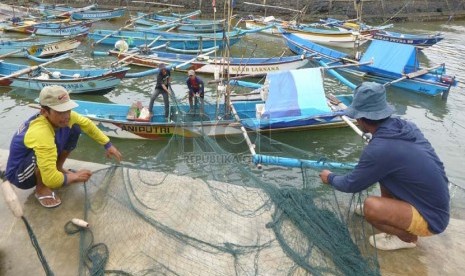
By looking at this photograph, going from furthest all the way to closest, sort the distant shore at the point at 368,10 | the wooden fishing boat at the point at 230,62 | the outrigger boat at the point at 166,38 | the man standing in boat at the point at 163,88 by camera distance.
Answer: the distant shore at the point at 368,10 → the outrigger boat at the point at 166,38 → the wooden fishing boat at the point at 230,62 → the man standing in boat at the point at 163,88

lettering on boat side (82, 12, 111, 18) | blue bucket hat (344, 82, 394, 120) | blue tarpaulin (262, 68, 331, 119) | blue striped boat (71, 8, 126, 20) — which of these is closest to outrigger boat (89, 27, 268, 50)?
blue striped boat (71, 8, 126, 20)

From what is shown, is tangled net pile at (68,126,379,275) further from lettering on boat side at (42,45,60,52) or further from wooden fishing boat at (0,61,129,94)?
lettering on boat side at (42,45,60,52)

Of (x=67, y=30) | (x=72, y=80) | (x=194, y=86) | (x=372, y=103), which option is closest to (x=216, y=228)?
(x=372, y=103)

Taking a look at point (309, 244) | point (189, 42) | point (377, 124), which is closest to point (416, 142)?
point (377, 124)

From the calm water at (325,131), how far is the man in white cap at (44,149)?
14.9 ft

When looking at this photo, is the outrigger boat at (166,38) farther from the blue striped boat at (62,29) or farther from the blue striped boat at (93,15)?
the blue striped boat at (93,15)

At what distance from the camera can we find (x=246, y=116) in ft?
31.7

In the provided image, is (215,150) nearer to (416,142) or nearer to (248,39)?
(416,142)

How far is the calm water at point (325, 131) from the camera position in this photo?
31.1ft

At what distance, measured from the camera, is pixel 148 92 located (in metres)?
13.9

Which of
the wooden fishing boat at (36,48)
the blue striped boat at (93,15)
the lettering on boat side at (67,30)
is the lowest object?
the wooden fishing boat at (36,48)

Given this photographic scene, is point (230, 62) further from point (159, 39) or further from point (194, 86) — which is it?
point (159, 39)

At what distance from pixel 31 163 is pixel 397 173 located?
11.4 feet

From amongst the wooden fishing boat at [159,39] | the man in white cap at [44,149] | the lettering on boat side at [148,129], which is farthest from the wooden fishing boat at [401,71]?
the man in white cap at [44,149]
